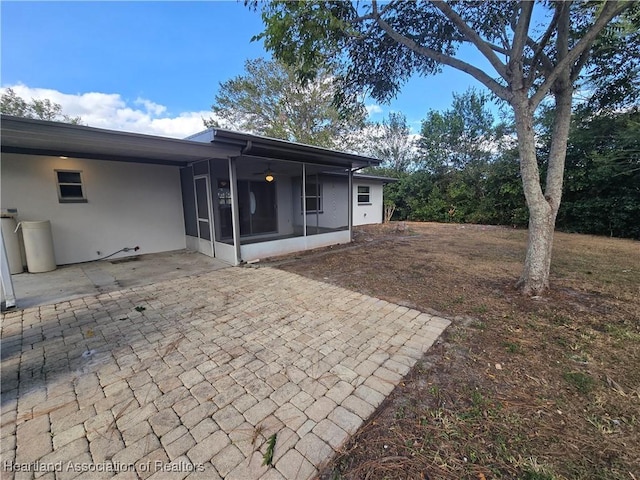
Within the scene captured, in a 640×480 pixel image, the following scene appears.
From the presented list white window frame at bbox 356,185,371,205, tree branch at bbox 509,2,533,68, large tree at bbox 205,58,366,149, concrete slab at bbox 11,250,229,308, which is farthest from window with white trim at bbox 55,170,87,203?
large tree at bbox 205,58,366,149

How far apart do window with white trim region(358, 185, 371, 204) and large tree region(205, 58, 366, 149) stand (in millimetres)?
5645

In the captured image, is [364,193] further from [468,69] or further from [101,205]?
[101,205]

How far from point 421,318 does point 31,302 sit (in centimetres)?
542

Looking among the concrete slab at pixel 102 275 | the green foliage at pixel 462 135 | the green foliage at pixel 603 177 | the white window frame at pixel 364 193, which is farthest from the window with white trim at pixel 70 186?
the green foliage at pixel 462 135

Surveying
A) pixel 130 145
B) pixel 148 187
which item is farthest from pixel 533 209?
pixel 148 187

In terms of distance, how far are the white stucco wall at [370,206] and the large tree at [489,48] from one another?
22.7 ft

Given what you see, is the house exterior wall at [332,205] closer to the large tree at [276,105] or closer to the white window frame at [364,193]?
the white window frame at [364,193]

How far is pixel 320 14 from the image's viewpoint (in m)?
4.09

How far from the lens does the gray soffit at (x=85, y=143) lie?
3.38 metres

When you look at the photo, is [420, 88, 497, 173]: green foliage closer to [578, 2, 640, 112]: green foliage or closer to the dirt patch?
[578, 2, 640, 112]: green foliage

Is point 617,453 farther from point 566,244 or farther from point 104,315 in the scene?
point 566,244

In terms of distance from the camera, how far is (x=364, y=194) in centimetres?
1370

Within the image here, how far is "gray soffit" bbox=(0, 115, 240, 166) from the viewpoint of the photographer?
338cm

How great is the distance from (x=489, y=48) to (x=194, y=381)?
563 centimetres
